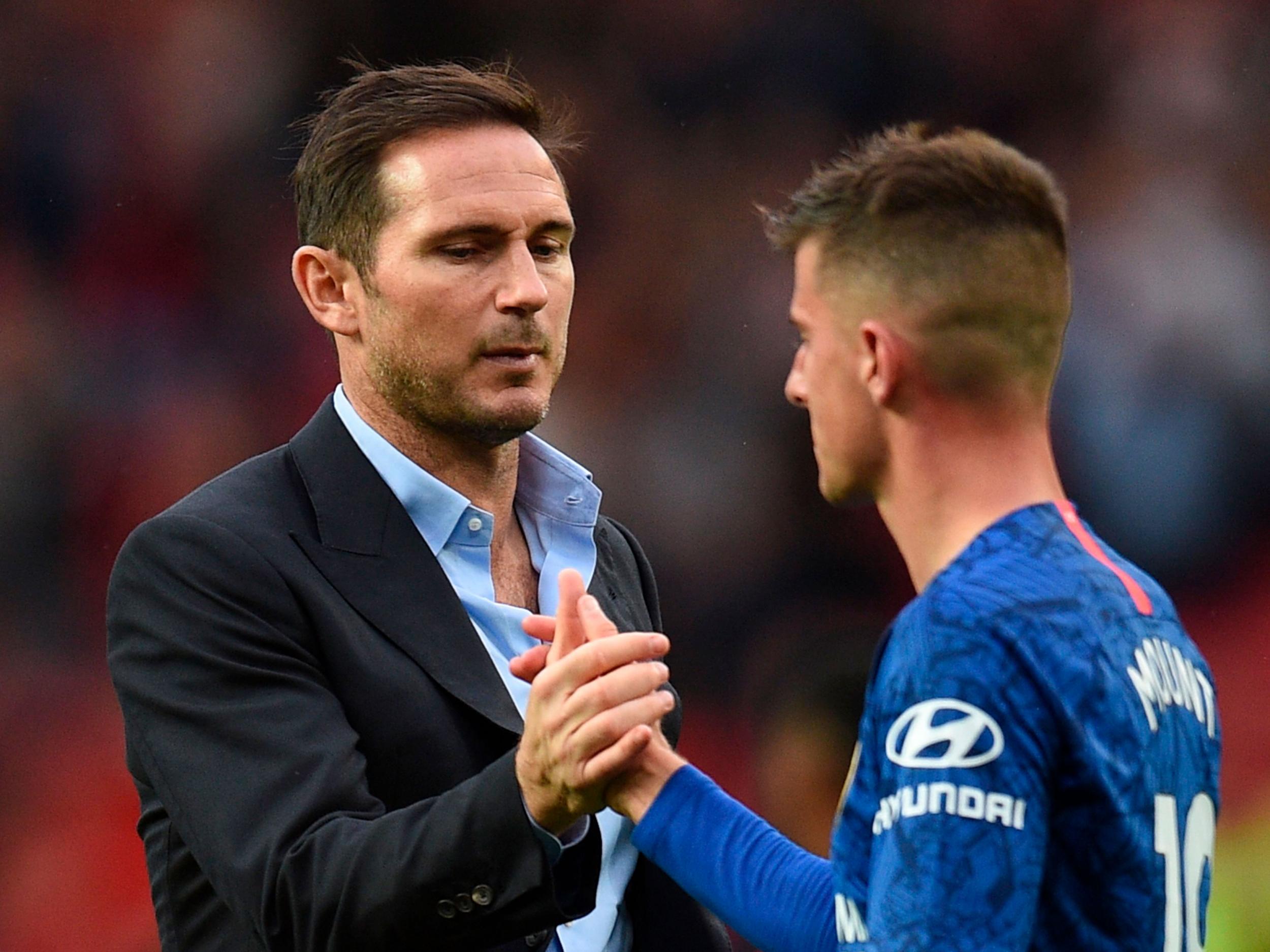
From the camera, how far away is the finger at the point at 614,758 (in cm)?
203

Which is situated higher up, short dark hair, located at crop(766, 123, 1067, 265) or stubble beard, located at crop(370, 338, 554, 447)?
stubble beard, located at crop(370, 338, 554, 447)

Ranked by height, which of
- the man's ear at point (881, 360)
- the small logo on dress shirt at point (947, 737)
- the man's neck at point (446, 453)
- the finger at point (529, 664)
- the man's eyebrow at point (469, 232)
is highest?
the man's eyebrow at point (469, 232)

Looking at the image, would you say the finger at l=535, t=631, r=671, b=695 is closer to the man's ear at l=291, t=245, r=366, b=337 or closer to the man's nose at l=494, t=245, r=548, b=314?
→ the man's nose at l=494, t=245, r=548, b=314

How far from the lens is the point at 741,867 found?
1.97m

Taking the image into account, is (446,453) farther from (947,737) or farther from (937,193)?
(947,737)

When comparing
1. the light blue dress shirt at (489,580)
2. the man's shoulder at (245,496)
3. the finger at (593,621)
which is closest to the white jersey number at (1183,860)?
the finger at (593,621)

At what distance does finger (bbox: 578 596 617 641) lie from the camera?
84.7 inches

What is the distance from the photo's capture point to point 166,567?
243 centimetres

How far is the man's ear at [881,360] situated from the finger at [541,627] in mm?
631

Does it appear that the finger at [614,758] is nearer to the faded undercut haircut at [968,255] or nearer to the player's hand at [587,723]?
the player's hand at [587,723]

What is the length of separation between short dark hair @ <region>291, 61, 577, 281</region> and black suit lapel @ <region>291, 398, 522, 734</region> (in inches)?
14.6

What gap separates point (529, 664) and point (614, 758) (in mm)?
242

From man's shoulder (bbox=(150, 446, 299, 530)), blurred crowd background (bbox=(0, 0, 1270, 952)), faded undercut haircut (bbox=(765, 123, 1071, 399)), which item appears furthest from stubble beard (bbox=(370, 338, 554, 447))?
blurred crowd background (bbox=(0, 0, 1270, 952))

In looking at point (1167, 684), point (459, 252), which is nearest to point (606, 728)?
point (1167, 684)
